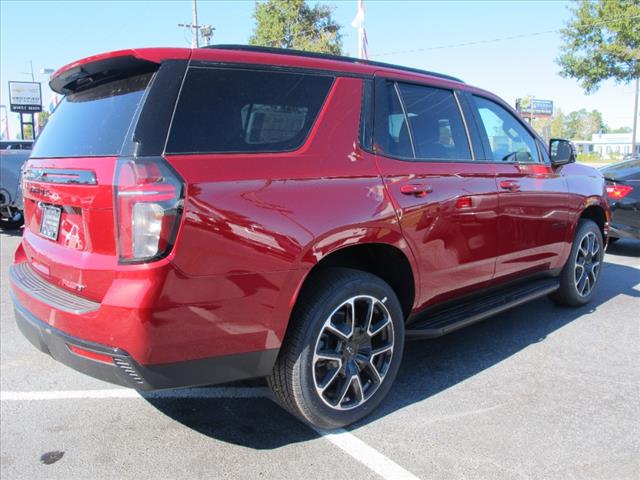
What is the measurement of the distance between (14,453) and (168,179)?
1729mm

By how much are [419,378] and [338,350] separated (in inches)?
38.3

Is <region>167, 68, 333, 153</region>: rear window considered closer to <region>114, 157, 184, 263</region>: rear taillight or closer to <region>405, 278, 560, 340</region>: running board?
<region>114, 157, 184, 263</region>: rear taillight

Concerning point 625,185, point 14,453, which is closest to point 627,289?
point 625,185

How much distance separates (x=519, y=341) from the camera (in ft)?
14.0

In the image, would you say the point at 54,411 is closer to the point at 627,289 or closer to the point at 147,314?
the point at 147,314

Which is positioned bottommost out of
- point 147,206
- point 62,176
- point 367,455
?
point 367,455

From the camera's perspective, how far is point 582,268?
197 inches

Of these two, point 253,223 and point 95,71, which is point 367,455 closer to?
point 253,223

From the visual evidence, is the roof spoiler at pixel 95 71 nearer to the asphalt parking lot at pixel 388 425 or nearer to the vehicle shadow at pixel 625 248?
the asphalt parking lot at pixel 388 425

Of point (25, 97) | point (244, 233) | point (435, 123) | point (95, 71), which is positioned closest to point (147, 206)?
point (244, 233)

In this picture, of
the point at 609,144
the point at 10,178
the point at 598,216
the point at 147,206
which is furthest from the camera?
the point at 609,144

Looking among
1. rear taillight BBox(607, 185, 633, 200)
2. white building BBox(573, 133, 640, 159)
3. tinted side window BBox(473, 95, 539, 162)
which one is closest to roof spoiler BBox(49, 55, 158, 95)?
tinted side window BBox(473, 95, 539, 162)

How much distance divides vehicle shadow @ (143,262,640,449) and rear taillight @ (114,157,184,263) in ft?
A: 4.12

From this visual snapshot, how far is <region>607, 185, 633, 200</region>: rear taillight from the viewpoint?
739 centimetres
